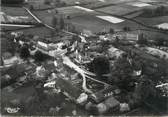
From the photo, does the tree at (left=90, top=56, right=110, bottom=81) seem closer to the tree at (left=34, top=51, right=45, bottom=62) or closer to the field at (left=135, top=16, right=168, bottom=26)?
the tree at (left=34, top=51, right=45, bottom=62)

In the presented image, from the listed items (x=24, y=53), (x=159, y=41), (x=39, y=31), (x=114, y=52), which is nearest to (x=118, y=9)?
(x=159, y=41)

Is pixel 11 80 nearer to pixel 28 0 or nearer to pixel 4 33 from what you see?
pixel 4 33

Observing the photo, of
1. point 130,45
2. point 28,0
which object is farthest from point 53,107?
point 28,0

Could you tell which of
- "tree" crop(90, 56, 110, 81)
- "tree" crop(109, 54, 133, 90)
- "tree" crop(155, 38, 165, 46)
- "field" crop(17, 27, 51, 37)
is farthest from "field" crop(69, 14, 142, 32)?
"tree" crop(109, 54, 133, 90)

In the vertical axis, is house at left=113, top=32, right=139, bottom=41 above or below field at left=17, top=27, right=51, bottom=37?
below

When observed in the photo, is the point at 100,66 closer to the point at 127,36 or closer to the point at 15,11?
the point at 127,36

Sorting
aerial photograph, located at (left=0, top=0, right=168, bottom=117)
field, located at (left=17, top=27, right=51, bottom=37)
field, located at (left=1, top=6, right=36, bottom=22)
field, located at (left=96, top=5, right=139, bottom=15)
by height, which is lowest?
aerial photograph, located at (left=0, top=0, right=168, bottom=117)

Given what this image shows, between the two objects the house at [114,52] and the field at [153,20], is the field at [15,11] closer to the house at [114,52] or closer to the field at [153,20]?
the house at [114,52]

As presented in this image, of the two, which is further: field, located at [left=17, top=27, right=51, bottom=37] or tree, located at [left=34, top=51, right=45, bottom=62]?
field, located at [left=17, top=27, right=51, bottom=37]
